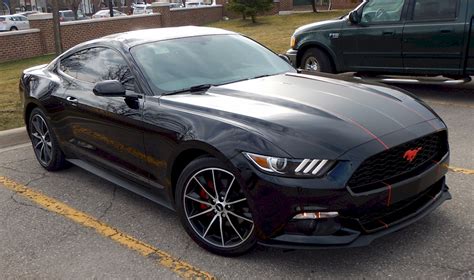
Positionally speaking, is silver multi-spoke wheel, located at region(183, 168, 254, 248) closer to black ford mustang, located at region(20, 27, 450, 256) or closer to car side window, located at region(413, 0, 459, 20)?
black ford mustang, located at region(20, 27, 450, 256)

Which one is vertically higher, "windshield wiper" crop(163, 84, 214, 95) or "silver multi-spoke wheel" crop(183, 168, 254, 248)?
"windshield wiper" crop(163, 84, 214, 95)

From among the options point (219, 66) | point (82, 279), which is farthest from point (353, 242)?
point (219, 66)

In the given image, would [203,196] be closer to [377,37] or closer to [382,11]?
[377,37]

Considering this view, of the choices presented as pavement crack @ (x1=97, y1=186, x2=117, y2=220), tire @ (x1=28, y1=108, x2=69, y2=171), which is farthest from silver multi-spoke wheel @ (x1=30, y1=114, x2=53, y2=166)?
pavement crack @ (x1=97, y1=186, x2=117, y2=220)

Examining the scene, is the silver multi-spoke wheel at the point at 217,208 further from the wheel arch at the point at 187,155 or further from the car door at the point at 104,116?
the car door at the point at 104,116

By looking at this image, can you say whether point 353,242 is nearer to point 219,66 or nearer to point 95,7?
point 219,66

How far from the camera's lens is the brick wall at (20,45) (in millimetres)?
16438

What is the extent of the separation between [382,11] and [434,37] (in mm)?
1040

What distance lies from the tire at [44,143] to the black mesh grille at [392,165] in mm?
3347

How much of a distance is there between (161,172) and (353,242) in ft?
4.87

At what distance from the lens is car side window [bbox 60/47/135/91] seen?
4020mm

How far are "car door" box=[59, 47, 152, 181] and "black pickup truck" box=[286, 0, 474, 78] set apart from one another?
4904mm

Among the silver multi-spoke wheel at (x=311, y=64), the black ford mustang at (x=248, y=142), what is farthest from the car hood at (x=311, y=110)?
the silver multi-spoke wheel at (x=311, y=64)

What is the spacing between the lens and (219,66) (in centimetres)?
409
